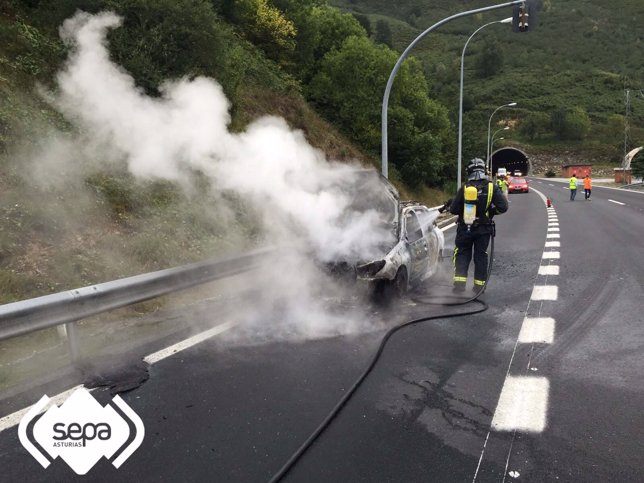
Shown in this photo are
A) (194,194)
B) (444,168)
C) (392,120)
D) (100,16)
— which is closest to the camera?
(100,16)

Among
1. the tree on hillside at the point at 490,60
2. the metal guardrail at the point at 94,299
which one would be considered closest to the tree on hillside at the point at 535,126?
the tree on hillside at the point at 490,60

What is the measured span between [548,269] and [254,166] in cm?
551

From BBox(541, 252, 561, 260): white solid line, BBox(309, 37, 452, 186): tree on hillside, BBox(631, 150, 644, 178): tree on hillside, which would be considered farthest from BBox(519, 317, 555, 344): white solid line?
BBox(631, 150, 644, 178): tree on hillside

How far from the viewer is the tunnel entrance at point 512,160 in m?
97.1

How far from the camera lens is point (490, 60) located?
150125mm

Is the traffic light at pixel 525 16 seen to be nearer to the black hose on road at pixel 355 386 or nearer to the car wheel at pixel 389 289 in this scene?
the black hose on road at pixel 355 386

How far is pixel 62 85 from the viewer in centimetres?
1098

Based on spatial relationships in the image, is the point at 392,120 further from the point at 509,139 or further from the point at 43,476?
the point at 509,139

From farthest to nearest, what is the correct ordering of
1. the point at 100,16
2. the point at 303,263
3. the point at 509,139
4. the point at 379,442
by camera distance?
the point at 509,139 → the point at 100,16 → the point at 303,263 → the point at 379,442

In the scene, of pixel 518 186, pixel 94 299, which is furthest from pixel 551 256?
pixel 518 186

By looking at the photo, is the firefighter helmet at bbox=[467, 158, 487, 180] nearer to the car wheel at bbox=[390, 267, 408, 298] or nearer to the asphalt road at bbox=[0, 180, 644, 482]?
the car wheel at bbox=[390, 267, 408, 298]

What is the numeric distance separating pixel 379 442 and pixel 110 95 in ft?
26.7

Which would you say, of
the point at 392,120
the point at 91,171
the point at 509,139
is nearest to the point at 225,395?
the point at 91,171

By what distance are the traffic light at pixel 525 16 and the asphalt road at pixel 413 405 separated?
10843 mm
